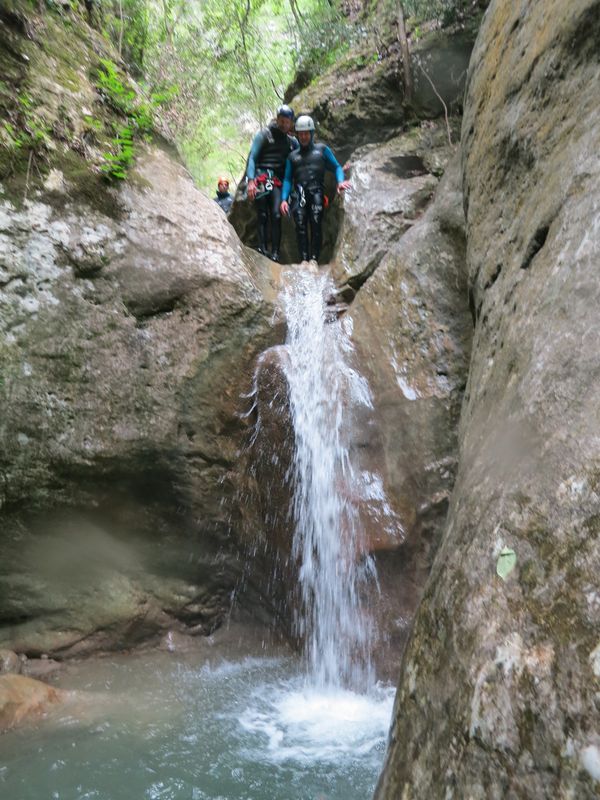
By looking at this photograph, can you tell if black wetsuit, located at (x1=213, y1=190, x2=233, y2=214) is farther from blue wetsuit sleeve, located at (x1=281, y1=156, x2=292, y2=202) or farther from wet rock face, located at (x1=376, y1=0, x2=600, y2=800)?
wet rock face, located at (x1=376, y1=0, x2=600, y2=800)

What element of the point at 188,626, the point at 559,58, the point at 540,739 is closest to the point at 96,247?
the point at 188,626

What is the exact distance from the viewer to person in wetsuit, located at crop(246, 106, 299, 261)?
7902 mm

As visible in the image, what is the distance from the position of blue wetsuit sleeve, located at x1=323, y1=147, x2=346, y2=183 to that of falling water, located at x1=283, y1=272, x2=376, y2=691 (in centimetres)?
307

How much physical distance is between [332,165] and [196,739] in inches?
274

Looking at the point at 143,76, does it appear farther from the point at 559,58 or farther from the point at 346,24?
the point at 559,58

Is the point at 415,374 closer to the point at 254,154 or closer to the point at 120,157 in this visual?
the point at 120,157

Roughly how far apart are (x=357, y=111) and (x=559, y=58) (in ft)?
19.9

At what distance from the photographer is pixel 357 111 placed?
28.9 feet

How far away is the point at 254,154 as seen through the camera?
7.95m

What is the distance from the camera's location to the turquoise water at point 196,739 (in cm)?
306

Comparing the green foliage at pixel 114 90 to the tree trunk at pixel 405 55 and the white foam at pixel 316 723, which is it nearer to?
the tree trunk at pixel 405 55

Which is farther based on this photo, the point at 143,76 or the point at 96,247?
the point at 143,76

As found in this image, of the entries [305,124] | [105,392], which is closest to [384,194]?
[305,124]

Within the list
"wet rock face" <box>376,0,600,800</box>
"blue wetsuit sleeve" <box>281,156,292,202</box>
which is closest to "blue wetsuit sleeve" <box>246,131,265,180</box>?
"blue wetsuit sleeve" <box>281,156,292,202</box>
